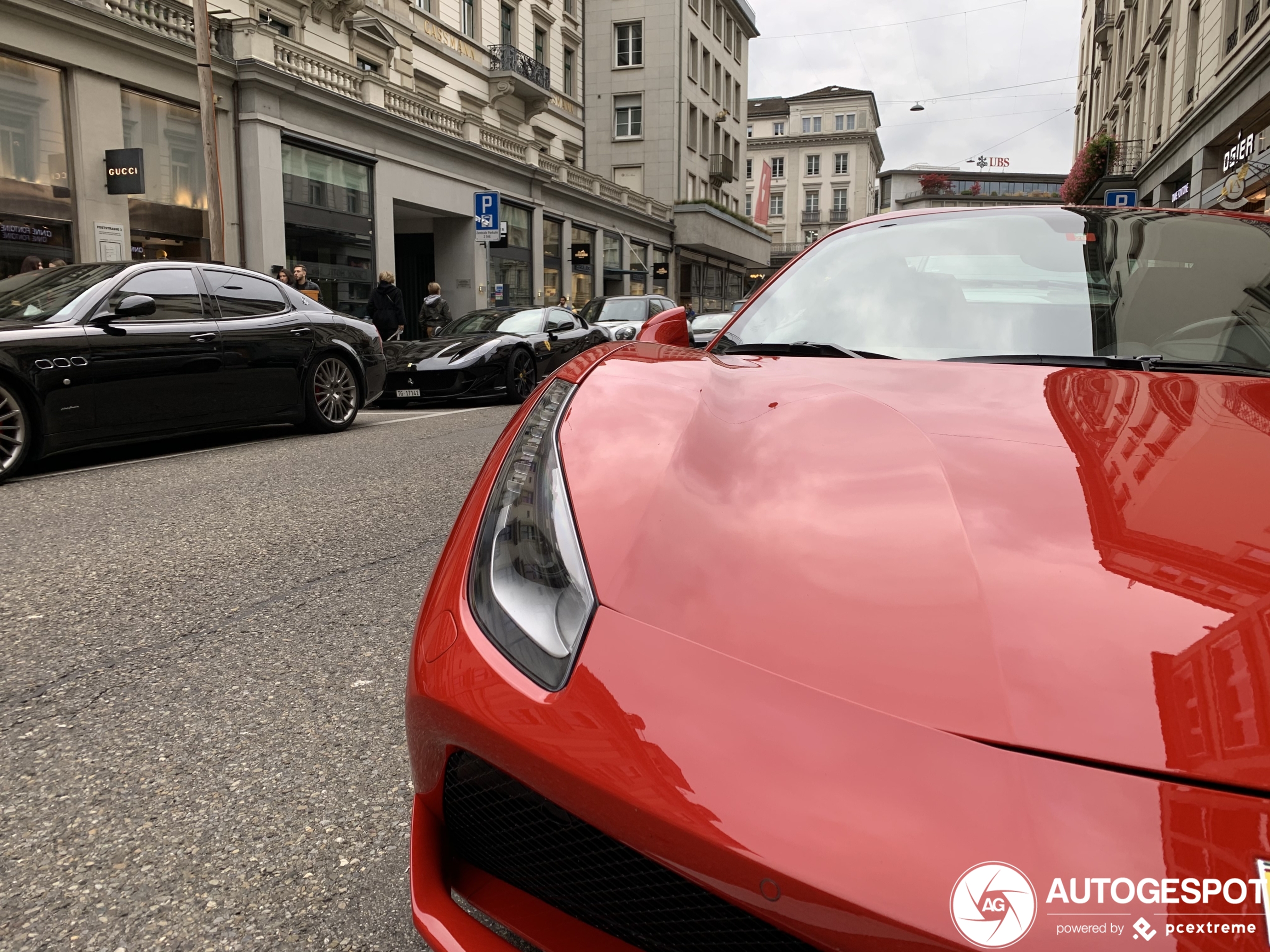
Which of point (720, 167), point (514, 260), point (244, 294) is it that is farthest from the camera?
point (720, 167)

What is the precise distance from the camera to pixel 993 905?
2.45 ft

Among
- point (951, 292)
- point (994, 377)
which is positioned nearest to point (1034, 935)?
point (994, 377)

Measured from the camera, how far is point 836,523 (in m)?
1.20

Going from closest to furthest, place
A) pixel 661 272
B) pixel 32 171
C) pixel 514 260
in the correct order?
pixel 32 171 → pixel 514 260 → pixel 661 272

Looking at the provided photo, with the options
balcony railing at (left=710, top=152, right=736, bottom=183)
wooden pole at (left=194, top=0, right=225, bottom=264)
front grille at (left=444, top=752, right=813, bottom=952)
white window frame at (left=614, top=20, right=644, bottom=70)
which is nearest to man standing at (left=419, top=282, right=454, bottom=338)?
wooden pole at (left=194, top=0, right=225, bottom=264)

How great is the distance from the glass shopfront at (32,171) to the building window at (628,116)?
29.4 metres

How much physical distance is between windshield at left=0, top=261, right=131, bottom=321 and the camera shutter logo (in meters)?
6.64

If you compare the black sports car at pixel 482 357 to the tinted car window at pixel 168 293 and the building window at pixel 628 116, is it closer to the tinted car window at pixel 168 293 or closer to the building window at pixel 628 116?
the tinted car window at pixel 168 293

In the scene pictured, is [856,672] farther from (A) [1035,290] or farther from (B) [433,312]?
(B) [433,312]

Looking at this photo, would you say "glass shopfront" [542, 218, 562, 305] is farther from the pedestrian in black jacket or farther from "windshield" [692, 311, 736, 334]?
the pedestrian in black jacket

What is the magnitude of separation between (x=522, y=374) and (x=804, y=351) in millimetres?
9622

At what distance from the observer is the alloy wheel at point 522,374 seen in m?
11.3

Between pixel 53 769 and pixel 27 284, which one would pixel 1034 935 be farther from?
pixel 27 284

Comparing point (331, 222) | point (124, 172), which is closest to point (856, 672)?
point (124, 172)
